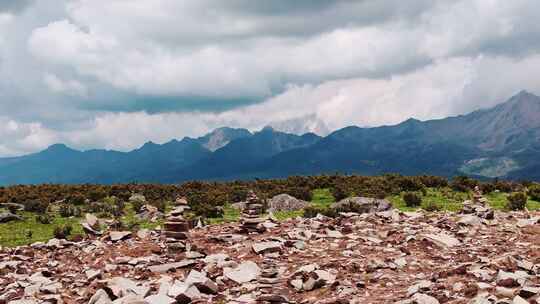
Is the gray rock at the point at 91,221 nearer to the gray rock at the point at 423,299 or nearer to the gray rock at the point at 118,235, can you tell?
the gray rock at the point at 118,235

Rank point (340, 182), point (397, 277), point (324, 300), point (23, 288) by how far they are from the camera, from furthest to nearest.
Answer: point (340, 182) < point (23, 288) < point (397, 277) < point (324, 300)

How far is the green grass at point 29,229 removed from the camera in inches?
1089

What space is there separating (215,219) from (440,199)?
15.1 metres

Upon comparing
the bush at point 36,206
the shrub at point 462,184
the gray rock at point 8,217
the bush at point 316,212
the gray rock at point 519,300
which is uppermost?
Answer: the bush at point 36,206

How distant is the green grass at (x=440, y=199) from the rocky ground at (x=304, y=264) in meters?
7.89

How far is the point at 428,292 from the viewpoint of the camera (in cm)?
1385

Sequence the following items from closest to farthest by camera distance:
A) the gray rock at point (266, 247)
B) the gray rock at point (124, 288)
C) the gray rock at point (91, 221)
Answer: the gray rock at point (124, 288) < the gray rock at point (266, 247) < the gray rock at point (91, 221)

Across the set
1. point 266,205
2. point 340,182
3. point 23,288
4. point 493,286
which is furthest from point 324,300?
point 340,182

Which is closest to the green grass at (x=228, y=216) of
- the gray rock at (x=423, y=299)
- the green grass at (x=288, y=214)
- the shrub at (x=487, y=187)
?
the green grass at (x=288, y=214)

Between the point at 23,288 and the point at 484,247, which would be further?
the point at 484,247

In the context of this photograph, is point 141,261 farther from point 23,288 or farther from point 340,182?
point 340,182

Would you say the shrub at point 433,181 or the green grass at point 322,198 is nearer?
the green grass at point 322,198

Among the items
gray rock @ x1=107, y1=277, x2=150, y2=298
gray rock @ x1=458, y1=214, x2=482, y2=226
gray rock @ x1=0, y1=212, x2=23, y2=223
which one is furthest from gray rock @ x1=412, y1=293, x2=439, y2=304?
gray rock @ x1=0, y1=212, x2=23, y2=223

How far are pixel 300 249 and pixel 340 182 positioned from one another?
957 inches
